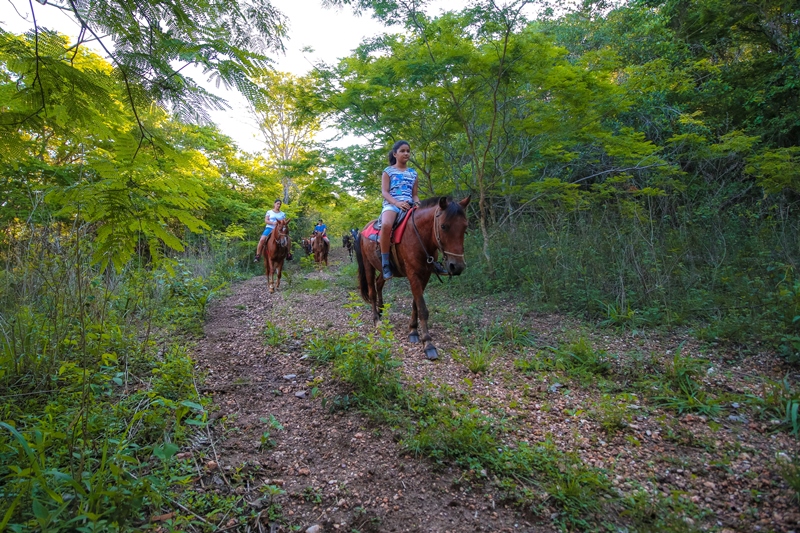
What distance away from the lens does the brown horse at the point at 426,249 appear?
4.10 m

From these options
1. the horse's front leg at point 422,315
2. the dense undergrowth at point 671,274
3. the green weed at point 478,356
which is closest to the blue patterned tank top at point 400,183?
the horse's front leg at point 422,315

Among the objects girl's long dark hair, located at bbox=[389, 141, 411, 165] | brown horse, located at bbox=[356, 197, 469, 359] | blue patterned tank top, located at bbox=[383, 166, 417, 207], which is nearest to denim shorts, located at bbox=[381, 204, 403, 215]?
blue patterned tank top, located at bbox=[383, 166, 417, 207]

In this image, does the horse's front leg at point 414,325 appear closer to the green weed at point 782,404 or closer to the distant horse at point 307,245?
the green weed at point 782,404

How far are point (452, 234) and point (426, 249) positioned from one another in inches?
22.0

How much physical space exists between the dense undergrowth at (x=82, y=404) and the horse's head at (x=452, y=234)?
2.65 metres

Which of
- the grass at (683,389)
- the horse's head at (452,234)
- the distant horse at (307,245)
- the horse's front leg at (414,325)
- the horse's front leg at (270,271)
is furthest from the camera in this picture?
the distant horse at (307,245)

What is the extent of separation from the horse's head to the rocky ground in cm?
106

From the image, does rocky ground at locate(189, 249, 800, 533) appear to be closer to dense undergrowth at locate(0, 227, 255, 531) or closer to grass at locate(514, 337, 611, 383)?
grass at locate(514, 337, 611, 383)

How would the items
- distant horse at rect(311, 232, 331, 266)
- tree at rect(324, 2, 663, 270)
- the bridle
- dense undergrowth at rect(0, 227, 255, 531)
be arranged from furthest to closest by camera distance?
distant horse at rect(311, 232, 331, 266), tree at rect(324, 2, 663, 270), the bridle, dense undergrowth at rect(0, 227, 255, 531)

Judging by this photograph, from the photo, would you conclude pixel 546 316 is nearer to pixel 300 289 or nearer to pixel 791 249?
pixel 791 249

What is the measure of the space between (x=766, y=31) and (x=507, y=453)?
11.4 metres

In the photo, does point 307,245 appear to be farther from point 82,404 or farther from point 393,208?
point 82,404

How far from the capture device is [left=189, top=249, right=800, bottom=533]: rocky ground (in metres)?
1.96

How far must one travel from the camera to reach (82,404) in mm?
1930
